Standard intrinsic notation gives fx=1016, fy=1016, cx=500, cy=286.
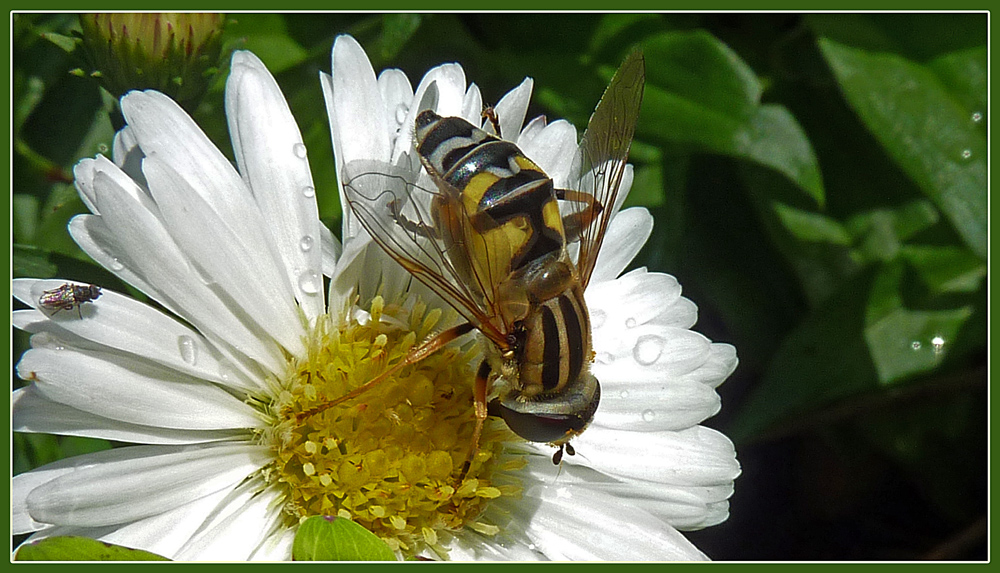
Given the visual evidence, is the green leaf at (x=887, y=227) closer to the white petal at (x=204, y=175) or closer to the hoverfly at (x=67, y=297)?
the white petal at (x=204, y=175)

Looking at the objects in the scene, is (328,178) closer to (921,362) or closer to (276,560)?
(276,560)

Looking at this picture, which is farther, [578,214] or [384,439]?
[578,214]

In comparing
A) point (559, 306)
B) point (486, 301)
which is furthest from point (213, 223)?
point (559, 306)

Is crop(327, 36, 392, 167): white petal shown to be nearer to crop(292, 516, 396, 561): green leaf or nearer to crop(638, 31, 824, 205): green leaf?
crop(292, 516, 396, 561): green leaf

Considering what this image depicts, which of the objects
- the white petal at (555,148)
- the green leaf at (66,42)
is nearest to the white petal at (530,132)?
the white petal at (555,148)

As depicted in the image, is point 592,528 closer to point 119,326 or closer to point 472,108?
point 472,108

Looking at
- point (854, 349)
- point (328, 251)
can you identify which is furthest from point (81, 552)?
point (854, 349)

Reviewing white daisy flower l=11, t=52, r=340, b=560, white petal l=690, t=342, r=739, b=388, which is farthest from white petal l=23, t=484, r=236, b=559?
white petal l=690, t=342, r=739, b=388
